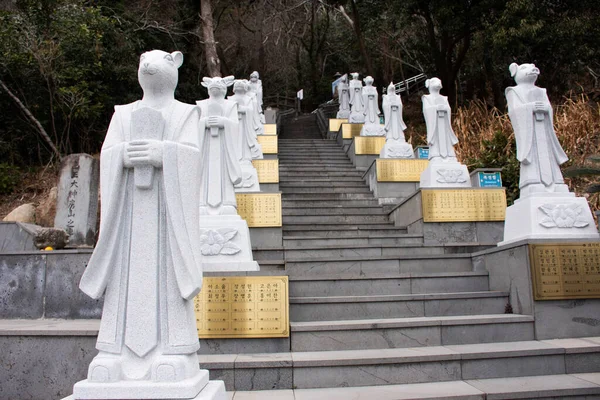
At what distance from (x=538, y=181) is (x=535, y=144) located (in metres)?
0.48

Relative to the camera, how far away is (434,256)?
6.53 meters

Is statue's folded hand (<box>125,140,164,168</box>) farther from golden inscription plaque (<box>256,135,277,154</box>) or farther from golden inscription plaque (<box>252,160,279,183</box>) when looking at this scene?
golden inscription plaque (<box>256,135,277,154</box>)

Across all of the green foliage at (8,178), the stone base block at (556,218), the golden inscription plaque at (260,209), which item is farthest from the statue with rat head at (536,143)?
the green foliage at (8,178)

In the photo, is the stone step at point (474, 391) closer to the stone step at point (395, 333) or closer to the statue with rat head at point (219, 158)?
the stone step at point (395, 333)

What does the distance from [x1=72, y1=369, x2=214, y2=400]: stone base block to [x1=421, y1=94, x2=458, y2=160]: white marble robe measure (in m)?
7.12

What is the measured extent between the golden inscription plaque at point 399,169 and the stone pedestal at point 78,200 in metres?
5.91

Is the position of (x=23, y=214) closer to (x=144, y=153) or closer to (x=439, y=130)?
(x=439, y=130)

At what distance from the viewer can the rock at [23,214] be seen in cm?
1130

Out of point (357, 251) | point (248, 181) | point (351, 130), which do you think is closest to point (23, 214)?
point (248, 181)

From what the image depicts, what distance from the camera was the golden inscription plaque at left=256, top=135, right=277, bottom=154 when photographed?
43.0 feet

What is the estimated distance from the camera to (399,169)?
10.6 metres

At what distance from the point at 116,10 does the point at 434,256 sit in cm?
1459

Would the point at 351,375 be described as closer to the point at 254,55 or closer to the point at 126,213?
the point at 126,213

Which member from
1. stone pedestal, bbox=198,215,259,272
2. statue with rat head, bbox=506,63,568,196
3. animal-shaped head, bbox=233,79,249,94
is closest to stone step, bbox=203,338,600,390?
stone pedestal, bbox=198,215,259,272
